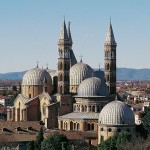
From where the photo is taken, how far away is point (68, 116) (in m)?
45.5

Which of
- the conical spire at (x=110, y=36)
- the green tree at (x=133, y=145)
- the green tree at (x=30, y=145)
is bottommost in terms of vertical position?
the green tree at (x=30, y=145)

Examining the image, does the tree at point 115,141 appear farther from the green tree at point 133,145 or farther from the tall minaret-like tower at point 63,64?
the tall minaret-like tower at point 63,64

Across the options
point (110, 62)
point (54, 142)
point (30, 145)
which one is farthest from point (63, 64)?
point (30, 145)

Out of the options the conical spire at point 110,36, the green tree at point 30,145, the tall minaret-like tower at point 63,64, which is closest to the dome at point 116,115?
the tall minaret-like tower at point 63,64

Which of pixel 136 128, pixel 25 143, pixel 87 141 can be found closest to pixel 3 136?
pixel 25 143

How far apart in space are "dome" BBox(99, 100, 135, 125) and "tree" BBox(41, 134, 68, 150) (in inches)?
162

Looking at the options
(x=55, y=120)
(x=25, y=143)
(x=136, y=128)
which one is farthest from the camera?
(x=55, y=120)

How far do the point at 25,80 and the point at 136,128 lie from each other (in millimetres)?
10245

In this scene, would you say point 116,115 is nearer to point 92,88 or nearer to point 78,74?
point 92,88

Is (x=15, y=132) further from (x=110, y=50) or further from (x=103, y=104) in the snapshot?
(x=110, y=50)

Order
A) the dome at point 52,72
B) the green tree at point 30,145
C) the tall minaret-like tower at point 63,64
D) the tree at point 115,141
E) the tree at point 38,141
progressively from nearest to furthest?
the tree at point 115,141, the green tree at point 30,145, the tree at point 38,141, the tall minaret-like tower at point 63,64, the dome at point 52,72

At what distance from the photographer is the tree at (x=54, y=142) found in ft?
123

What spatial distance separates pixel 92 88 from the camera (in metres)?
45.7

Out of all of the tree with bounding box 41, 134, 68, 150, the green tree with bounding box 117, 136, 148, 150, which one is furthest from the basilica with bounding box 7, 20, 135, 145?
the tree with bounding box 41, 134, 68, 150
